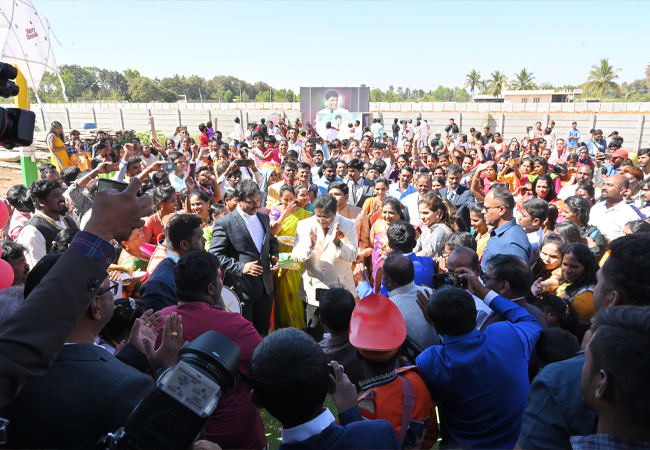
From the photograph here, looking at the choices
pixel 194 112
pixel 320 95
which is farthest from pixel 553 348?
pixel 194 112

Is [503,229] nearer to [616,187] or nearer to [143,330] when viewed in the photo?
[616,187]

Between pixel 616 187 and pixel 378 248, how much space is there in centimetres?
285

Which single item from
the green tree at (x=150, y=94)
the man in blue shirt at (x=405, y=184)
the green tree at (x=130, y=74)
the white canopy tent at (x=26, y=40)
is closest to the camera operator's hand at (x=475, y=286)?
the man in blue shirt at (x=405, y=184)

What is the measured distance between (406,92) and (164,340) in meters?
118

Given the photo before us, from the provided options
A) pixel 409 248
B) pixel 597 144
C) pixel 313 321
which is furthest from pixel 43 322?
pixel 597 144

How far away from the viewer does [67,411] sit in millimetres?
1229

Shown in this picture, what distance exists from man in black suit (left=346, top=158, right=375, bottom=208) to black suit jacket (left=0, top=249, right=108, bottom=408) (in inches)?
221

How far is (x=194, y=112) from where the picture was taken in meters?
26.2

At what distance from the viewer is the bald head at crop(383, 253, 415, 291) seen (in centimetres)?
280

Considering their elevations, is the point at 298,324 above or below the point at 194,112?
below

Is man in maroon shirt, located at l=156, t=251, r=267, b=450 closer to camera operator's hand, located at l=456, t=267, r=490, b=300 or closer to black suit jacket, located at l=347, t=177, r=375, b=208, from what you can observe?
camera operator's hand, located at l=456, t=267, r=490, b=300

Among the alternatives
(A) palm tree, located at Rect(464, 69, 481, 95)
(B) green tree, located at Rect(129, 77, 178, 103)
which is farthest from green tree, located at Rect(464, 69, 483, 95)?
(B) green tree, located at Rect(129, 77, 178, 103)

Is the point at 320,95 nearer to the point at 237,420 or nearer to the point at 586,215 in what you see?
the point at 586,215

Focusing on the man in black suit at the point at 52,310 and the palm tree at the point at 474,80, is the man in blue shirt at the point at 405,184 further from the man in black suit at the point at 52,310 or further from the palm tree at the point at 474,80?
the palm tree at the point at 474,80
